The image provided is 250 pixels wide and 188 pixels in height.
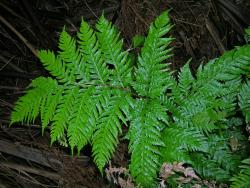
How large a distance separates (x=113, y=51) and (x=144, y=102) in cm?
43

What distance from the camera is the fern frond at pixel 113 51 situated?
221cm

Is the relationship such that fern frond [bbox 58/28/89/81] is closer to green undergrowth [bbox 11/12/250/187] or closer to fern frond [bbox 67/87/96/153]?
green undergrowth [bbox 11/12/250/187]

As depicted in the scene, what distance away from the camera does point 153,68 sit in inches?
87.2

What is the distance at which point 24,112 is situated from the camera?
7.20 ft

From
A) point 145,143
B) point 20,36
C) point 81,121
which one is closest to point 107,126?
point 81,121

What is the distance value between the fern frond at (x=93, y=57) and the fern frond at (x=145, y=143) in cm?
38

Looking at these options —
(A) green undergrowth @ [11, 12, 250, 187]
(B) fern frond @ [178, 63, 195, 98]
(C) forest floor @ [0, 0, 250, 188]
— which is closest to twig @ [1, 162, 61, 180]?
(C) forest floor @ [0, 0, 250, 188]

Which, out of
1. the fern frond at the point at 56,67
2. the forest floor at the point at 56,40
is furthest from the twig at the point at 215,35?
the fern frond at the point at 56,67

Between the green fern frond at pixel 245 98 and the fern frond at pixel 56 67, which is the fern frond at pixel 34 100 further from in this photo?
the green fern frond at pixel 245 98

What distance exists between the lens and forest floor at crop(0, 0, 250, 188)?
3121 mm

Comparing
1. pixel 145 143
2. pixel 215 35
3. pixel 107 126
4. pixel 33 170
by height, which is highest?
pixel 215 35

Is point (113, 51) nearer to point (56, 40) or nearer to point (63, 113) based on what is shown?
point (63, 113)

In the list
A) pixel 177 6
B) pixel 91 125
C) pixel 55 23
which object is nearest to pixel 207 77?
pixel 91 125

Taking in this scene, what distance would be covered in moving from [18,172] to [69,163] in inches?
23.2
